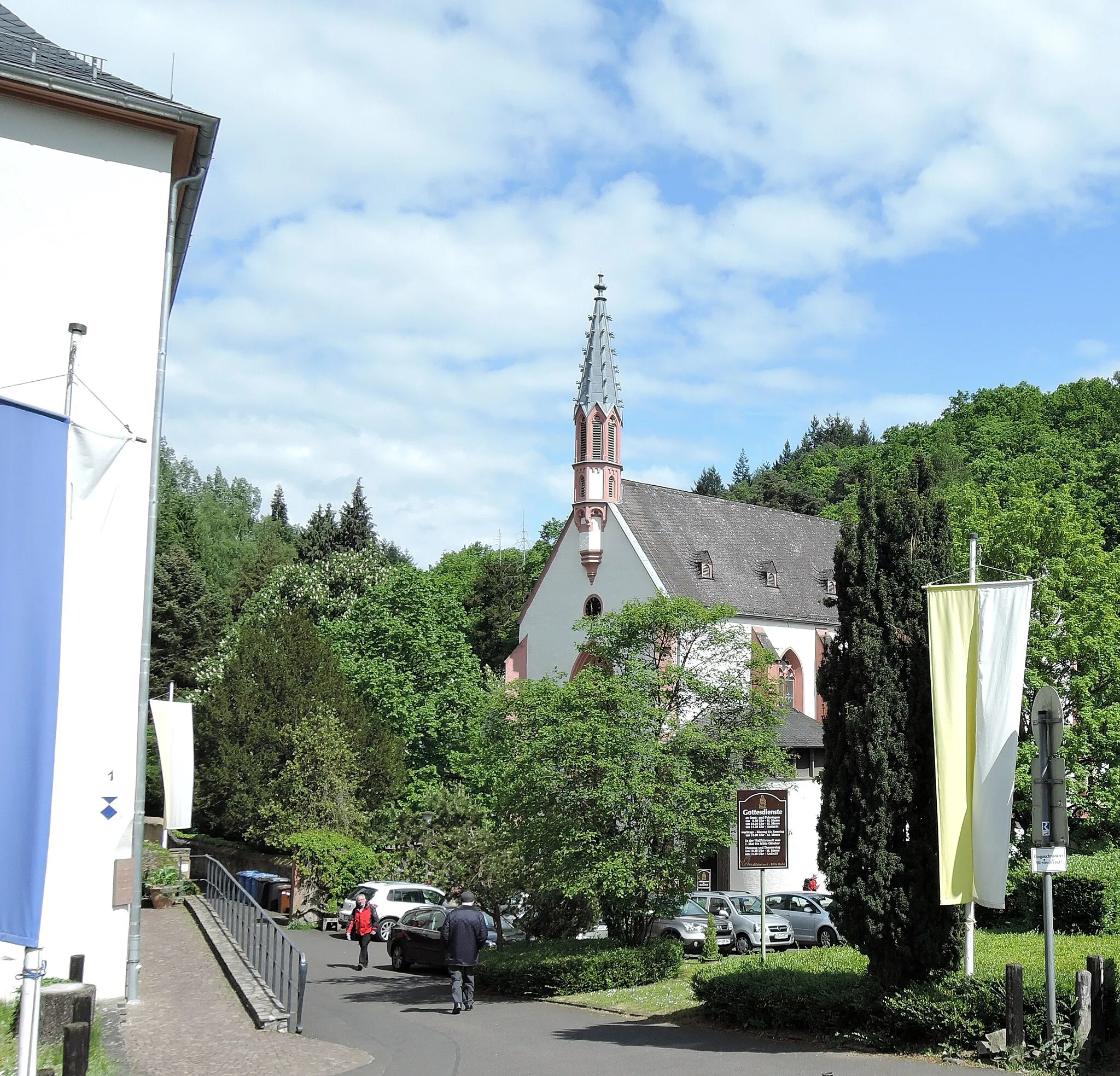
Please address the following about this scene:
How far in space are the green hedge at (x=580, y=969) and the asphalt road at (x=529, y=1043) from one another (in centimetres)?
40

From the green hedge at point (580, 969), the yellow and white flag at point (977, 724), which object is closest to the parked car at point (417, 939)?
the green hedge at point (580, 969)

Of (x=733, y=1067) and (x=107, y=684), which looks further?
(x=107, y=684)

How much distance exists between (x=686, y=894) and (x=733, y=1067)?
8.35 meters

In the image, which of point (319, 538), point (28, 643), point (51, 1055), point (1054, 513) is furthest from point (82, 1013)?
point (319, 538)

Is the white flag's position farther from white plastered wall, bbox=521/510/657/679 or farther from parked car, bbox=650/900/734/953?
white plastered wall, bbox=521/510/657/679

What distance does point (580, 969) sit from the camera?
18875 mm

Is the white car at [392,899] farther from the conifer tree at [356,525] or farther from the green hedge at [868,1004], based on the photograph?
the conifer tree at [356,525]

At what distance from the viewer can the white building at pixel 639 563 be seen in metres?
45.4

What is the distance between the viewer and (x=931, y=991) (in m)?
13.1

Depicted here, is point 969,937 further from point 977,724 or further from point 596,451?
point 596,451

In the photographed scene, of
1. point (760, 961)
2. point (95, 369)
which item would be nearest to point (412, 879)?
point (760, 961)

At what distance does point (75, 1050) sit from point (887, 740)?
9.36 meters

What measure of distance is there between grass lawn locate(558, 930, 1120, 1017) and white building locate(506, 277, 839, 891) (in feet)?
72.5

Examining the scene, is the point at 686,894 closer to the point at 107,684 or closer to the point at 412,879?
the point at 107,684
